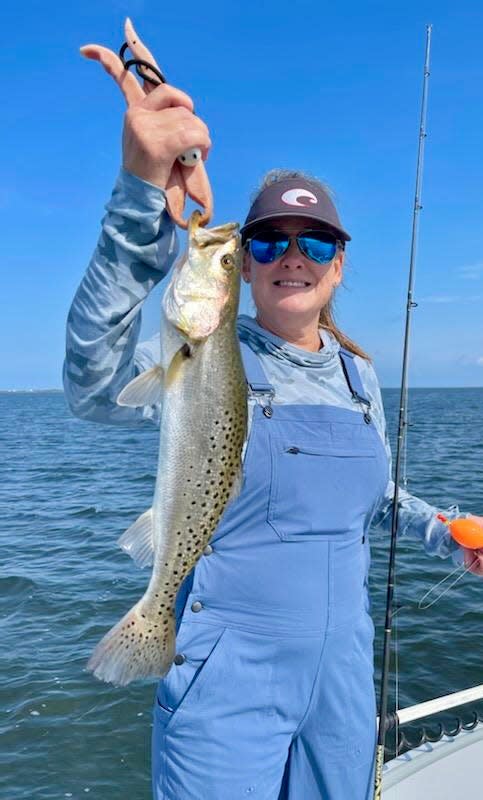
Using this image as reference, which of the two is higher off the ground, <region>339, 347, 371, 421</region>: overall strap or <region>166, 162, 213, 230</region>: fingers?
<region>166, 162, 213, 230</region>: fingers

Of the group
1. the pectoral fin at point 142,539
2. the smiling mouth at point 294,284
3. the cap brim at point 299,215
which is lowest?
the pectoral fin at point 142,539

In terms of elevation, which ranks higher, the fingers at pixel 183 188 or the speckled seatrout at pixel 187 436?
the fingers at pixel 183 188

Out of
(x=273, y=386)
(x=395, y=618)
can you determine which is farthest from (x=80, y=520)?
(x=273, y=386)

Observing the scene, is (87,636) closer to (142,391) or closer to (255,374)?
(255,374)

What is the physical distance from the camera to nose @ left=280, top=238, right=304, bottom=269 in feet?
8.67

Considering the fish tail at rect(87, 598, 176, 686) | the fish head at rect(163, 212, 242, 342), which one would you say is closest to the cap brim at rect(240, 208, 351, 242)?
the fish head at rect(163, 212, 242, 342)

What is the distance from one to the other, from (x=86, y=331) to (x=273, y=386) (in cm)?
84

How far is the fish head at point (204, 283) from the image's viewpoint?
6.88 feet

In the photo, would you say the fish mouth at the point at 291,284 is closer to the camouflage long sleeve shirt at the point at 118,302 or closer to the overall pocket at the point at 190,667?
the camouflage long sleeve shirt at the point at 118,302

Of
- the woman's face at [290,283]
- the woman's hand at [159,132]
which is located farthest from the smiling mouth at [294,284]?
the woman's hand at [159,132]

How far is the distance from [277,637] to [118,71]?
1922 mm

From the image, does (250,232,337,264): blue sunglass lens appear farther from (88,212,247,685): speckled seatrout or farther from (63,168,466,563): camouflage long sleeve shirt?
(63,168,466,563): camouflage long sleeve shirt

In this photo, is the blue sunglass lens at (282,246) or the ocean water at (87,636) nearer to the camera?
the blue sunglass lens at (282,246)

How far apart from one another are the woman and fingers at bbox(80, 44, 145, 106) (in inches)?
3.6
